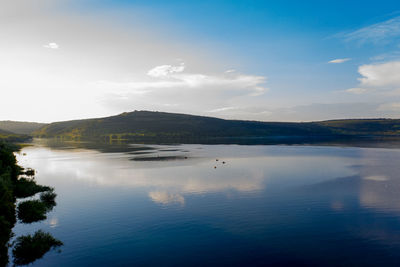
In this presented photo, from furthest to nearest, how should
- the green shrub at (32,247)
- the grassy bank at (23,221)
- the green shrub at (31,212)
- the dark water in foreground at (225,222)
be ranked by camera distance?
the green shrub at (31,212)
the dark water in foreground at (225,222)
the grassy bank at (23,221)
the green shrub at (32,247)

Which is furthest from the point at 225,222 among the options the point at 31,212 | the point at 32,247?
the point at 31,212

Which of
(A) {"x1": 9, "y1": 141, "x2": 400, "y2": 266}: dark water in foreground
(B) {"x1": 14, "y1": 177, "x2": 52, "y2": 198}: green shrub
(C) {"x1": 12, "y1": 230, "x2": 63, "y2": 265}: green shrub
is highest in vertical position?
(B) {"x1": 14, "y1": 177, "x2": 52, "y2": 198}: green shrub

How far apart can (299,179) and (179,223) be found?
36.8 m

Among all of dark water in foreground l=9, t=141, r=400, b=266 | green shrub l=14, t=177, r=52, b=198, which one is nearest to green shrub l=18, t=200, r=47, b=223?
dark water in foreground l=9, t=141, r=400, b=266

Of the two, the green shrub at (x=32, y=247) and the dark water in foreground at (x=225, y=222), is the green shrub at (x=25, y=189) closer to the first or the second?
the dark water in foreground at (x=225, y=222)

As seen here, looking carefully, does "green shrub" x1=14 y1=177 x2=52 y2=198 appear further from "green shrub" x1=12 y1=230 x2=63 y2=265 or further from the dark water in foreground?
"green shrub" x1=12 y1=230 x2=63 y2=265

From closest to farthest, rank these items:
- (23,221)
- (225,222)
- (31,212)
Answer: (23,221) → (225,222) → (31,212)

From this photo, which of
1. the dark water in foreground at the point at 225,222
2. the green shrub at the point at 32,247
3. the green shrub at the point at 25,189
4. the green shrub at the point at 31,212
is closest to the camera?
the green shrub at the point at 32,247

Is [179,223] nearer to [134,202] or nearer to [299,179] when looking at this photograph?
[134,202]

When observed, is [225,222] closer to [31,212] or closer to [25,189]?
[31,212]

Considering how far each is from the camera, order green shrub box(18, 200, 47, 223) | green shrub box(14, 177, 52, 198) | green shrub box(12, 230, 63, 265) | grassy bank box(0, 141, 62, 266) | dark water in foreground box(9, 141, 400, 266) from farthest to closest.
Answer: green shrub box(14, 177, 52, 198), green shrub box(18, 200, 47, 223), dark water in foreground box(9, 141, 400, 266), grassy bank box(0, 141, 62, 266), green shrub box(12, 230, 63, 265)

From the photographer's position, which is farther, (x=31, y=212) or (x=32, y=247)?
(x=31, y=212)

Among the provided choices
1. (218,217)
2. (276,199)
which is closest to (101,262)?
(218,217)

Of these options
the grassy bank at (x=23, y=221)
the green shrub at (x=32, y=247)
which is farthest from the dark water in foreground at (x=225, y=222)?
the grassy bank at (x=23, y=221)
